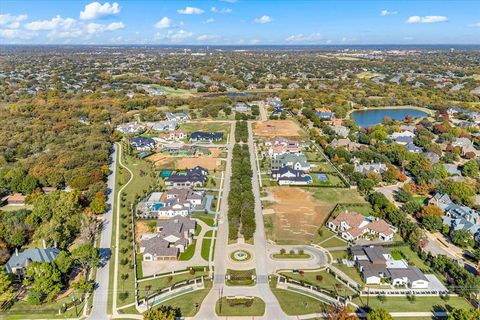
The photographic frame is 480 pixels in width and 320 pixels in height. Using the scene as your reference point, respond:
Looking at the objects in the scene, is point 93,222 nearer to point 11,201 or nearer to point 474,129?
point 11,201

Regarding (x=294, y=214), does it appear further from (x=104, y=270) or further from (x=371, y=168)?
(x=104, y=270)

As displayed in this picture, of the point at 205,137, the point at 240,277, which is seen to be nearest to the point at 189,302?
the point at 240,277

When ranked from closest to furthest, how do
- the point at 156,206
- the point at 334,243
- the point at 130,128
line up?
the point at 334,243 < the point at 156,206 < the point at 130,128

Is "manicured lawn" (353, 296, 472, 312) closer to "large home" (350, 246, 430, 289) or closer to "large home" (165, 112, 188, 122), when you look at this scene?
"large home" (350, 246, 430, 289)

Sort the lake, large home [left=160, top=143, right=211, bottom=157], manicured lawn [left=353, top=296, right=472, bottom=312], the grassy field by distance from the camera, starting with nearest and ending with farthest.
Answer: manicured lawn [left=353, top=296, right=472, bottom=312], the grassy field, large home [left=160, top=143, right=211, bottom=157], the lake

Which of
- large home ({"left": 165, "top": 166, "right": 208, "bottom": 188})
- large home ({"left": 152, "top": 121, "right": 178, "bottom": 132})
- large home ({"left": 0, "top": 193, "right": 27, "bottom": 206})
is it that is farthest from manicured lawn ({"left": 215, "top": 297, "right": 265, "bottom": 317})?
large home ({"left": 152, "top": 121, "right": 178, "bottom": 132})

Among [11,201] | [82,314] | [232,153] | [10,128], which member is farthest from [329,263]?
[10,128]
